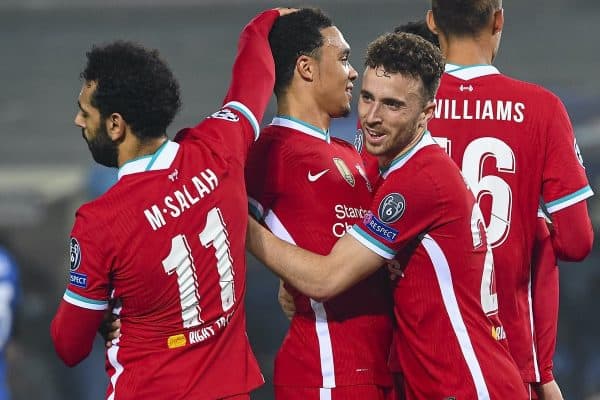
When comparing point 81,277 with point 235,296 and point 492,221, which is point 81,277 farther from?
point 492,221

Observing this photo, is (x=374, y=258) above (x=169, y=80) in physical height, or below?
below

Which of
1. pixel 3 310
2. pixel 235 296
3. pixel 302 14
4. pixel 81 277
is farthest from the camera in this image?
pixel 3 310

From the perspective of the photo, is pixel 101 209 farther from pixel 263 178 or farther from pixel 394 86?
pixel 394 86

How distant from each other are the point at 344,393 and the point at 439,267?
19.1 inches

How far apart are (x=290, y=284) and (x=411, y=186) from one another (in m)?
0.45

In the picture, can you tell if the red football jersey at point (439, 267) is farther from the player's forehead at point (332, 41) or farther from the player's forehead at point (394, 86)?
the player's forehead at point (332, 41)

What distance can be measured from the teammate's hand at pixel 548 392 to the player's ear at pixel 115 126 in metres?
1.51

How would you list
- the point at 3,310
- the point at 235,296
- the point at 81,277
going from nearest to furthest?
the point at 81,277 < the point at 235,296 < the point at 3,310

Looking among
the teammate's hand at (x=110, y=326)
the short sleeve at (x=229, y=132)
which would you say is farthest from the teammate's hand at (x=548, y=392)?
the teammate's hand at (x=110, y=326)

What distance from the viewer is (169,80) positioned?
3.12m

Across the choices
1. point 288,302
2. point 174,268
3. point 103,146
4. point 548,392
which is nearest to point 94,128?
point 103,146

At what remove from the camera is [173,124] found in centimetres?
875

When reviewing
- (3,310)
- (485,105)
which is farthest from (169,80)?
(3,310)

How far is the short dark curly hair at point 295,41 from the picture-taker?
3.50 m
